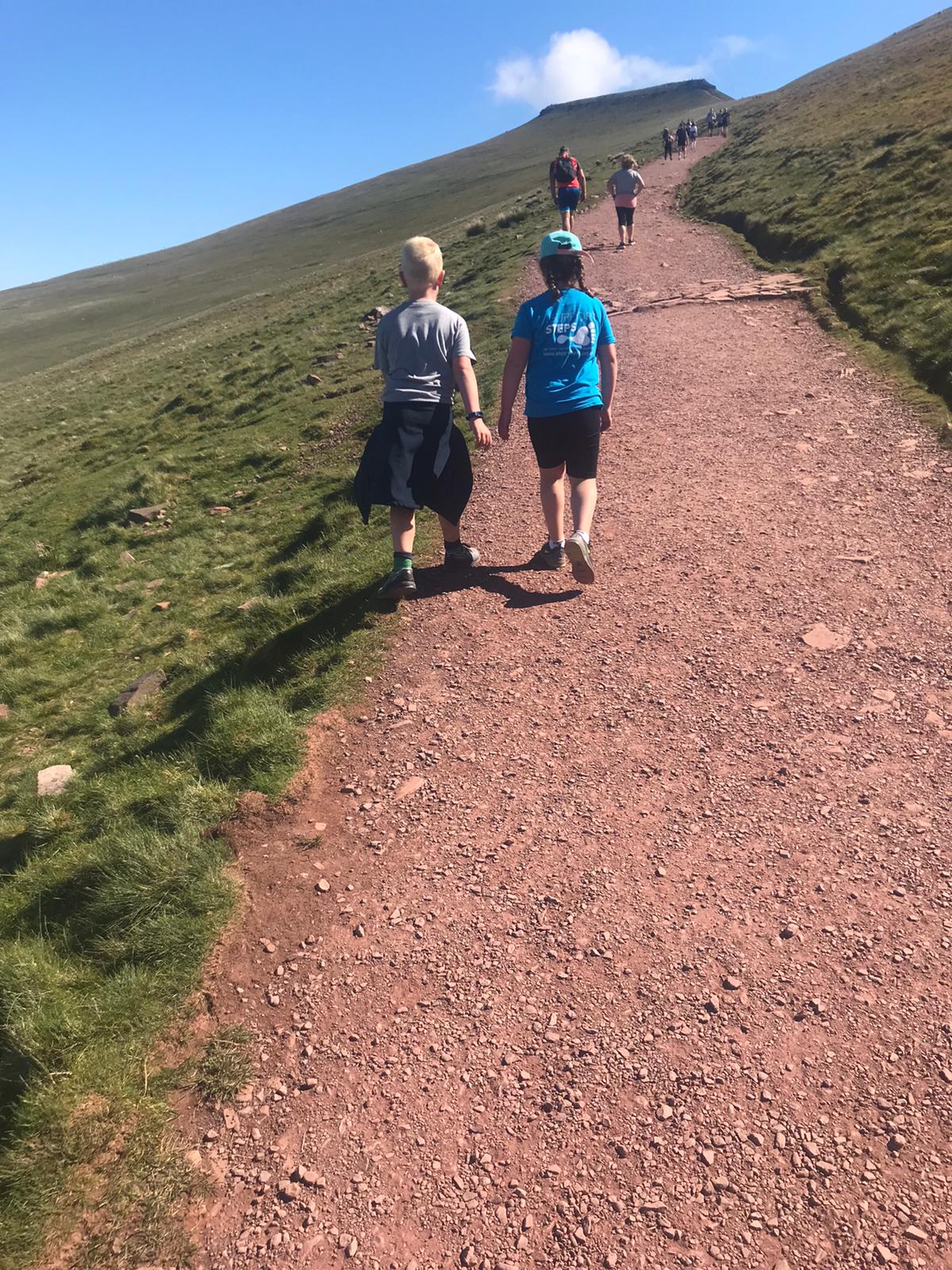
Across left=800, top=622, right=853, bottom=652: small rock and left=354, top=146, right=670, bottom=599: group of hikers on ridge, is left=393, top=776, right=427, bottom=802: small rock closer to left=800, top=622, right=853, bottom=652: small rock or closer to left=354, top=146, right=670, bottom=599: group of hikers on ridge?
left=354, top=146, right=670, bottom=599: group of hikers on ridge

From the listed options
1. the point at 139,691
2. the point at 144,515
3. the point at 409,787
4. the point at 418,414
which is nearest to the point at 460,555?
the point at 418,414

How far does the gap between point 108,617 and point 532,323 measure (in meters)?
7.48

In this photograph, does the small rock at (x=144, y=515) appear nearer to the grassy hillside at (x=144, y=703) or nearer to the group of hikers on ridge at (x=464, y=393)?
the grassy hillside at (x=144, y=703)

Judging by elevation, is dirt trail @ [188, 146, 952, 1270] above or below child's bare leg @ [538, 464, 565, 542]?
below

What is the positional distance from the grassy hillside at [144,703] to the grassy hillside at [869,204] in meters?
6.97

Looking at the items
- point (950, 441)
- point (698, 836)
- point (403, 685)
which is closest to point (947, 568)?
point (950, 441)

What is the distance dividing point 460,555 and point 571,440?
1596mm

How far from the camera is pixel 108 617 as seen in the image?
10.4m

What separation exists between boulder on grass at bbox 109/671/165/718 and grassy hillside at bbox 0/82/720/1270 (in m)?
0.17

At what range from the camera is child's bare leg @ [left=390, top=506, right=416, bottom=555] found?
6426 millimetres

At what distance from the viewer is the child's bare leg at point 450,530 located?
6883 millimetres

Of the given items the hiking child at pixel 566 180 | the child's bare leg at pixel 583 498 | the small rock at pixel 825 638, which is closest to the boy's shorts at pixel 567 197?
the hiking child at pixel 566 180

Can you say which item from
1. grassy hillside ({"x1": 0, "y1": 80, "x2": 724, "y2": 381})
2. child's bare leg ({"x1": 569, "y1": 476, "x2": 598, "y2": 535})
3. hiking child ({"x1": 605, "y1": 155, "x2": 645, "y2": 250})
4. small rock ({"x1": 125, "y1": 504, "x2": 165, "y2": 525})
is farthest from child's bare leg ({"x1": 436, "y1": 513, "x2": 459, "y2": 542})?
grassy hillside ({"x1": 0, "y1": 80, "x2": 724, "y2": 381})

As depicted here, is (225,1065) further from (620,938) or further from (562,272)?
(562,272)
